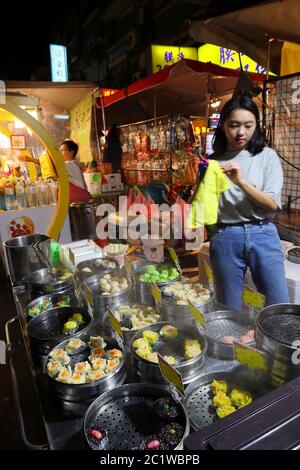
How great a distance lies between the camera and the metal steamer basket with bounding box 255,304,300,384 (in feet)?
3.48

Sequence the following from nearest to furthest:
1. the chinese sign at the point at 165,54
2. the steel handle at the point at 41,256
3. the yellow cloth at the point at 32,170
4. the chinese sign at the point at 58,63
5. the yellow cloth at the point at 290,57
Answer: the steel handle at the point at 41,256, the yellow cloth at the point at 290,57, the yellow cloth at the point at 32,170, the chinese sign at the point at 165,54, the chinese sign at the point at 58,63

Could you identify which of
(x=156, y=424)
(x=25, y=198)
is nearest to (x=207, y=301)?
(x=156, y=424)

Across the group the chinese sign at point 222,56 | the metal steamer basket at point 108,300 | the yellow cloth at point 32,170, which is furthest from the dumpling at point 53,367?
the chinese sign at point 222,56

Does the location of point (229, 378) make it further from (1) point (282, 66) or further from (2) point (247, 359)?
(1) point (282, 66)

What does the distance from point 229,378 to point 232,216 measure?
1.08 m

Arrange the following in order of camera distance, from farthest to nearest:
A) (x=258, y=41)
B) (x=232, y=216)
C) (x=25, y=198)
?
1. (x=25, y=198)
2. (x=258, y=41)
3. (x=232, y=216)

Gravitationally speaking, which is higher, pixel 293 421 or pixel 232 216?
pixel 232 216

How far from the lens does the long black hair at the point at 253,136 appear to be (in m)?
1.82

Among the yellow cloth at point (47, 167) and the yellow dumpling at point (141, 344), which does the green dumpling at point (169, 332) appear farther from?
the yellow cloth at point (47, 167)

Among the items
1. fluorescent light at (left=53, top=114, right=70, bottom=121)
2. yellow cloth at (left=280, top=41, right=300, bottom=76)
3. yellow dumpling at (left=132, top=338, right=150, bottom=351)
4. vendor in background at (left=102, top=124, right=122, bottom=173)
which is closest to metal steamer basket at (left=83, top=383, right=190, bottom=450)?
yellow dumpling at (left=132, top=338, right=150, bottom=351)

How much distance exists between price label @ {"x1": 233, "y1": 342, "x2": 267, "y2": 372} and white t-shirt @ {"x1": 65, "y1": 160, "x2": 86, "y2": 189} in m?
5.19

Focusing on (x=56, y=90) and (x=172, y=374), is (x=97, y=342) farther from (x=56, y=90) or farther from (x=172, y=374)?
(x=56, y=90)

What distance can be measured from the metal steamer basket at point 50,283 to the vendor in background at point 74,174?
3767 mm

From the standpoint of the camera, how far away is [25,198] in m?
4.81
